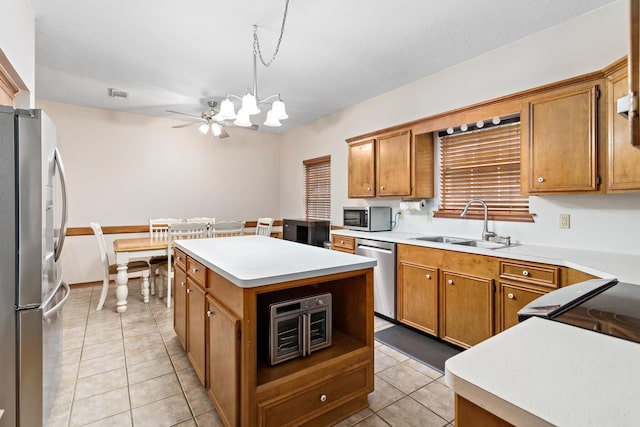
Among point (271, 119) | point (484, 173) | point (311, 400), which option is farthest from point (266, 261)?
point (484, 173)

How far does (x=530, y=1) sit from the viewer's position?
2.16 metres

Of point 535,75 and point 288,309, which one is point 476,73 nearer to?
point 535,75

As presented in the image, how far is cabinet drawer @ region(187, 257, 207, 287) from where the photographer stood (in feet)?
6.16

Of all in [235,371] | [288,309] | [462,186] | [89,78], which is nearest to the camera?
[235,371]

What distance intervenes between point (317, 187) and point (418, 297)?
2.93m

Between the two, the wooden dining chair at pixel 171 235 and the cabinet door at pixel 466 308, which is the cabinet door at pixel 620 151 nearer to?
the cabinet door at pixel 466 308

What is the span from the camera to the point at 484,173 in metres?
3.00

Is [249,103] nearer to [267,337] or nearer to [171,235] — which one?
[267,337]

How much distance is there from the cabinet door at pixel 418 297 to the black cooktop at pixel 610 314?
59.2 inches

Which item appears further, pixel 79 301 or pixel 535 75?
pixel 79 301

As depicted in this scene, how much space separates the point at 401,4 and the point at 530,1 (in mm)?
895

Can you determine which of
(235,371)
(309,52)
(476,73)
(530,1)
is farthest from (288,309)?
(476,73)

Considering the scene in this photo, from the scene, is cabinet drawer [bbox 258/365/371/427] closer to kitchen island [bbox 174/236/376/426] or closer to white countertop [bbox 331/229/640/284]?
kitchen island [bbox 174/236/376/426]

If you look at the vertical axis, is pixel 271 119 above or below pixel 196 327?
above
